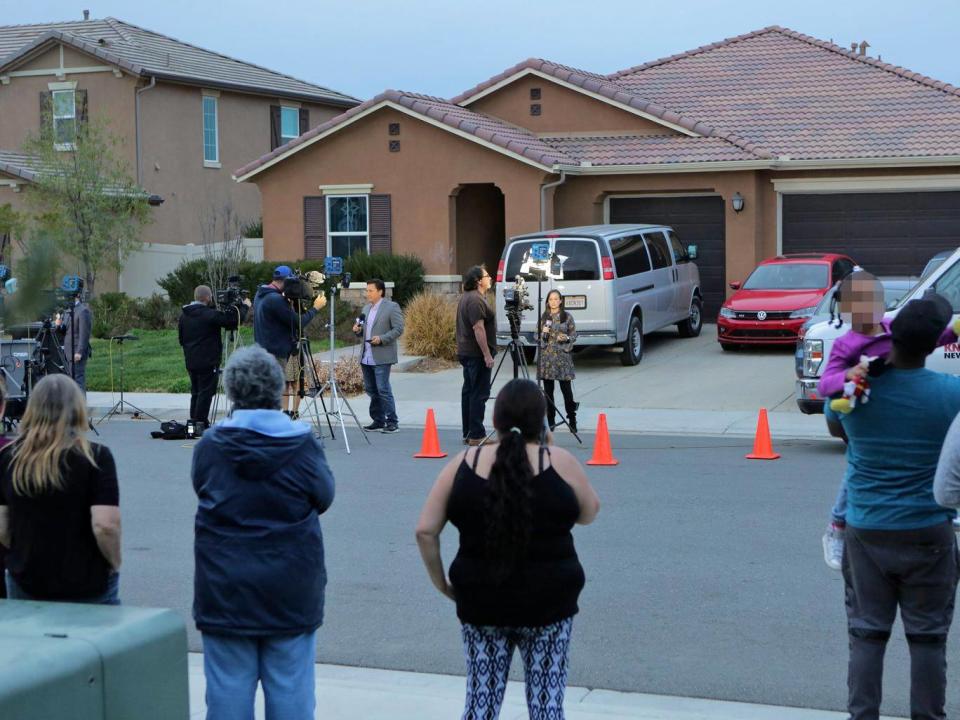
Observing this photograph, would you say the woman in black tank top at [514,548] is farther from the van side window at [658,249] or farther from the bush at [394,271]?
the bush at [394,271]

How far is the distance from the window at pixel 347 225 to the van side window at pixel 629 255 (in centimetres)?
665

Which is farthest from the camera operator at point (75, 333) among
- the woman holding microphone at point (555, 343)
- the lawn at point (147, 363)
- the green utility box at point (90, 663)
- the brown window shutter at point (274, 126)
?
the brown window shutter at point (274, 126)

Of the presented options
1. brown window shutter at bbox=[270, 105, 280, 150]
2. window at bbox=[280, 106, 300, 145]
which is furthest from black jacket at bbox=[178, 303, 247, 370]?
window at bbox=[280, 106, 300, 145]

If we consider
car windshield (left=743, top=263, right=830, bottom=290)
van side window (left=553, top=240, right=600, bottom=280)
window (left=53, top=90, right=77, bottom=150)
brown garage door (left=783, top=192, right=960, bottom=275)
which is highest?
window (left=53, top=90, right=77, bottom=150)

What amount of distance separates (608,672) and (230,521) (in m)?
2.61

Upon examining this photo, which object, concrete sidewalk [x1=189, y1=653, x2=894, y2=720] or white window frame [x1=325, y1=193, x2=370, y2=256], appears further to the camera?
white window frame [x1=325, y1=193, x2=370, y2=256]

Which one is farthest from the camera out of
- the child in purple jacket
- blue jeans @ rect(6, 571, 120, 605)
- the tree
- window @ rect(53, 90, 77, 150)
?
window @ rect(53, 90, 77, 150)

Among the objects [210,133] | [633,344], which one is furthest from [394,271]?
[210,133]

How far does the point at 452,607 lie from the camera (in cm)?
789

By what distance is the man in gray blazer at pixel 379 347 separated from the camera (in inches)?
614

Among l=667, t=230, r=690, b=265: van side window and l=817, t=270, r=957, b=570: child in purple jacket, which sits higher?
l=667, t=230, r=690, b=265: van side window

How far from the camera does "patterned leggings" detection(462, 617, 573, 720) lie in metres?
4.60

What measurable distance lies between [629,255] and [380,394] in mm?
6691

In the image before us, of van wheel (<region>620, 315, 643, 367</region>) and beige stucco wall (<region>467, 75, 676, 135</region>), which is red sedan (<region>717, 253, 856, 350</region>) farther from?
beige stucco wall (<region>467, 75, 676, 135</region>)
